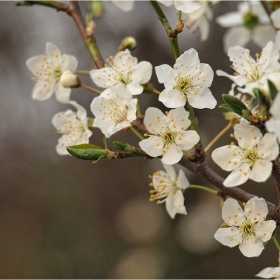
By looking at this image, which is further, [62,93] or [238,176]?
[62,93]

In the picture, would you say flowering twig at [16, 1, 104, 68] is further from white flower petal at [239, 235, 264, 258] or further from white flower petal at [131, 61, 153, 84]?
white flower petal at [239, 235, 264, 258]

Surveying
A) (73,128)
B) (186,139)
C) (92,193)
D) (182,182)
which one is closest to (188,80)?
(186,139)

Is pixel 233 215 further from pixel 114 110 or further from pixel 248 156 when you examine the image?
pixel 114 110

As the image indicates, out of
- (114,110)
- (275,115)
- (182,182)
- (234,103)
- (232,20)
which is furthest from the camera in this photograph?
(232,20)

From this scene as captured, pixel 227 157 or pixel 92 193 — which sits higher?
pixel 227 157

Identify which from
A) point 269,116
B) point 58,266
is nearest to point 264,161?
point 269,116

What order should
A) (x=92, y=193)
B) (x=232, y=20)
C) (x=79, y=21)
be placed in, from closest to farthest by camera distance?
(x=79, y=21)
(x=232, y=20)
(x=92, y=193)

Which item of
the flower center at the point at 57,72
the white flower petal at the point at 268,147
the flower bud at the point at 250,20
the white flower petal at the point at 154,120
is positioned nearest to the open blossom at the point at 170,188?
the white flower petal at the point at 154,120

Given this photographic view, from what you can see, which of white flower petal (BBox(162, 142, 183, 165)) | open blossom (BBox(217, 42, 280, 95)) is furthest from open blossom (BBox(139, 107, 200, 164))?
open blossom (BBox(217, 42, 280, 95))
